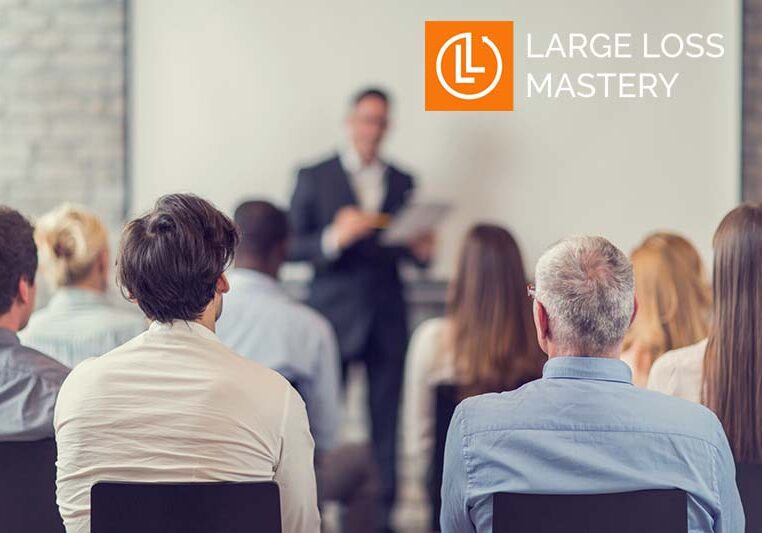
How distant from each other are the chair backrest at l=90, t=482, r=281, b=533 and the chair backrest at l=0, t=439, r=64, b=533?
33cm

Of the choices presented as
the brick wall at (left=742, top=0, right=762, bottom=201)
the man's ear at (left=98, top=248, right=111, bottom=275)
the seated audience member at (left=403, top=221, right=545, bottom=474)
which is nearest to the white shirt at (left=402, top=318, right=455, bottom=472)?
the seated audience member at (left=403, top=221, right=545, bottom=474)

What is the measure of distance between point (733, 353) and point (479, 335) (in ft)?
3.31

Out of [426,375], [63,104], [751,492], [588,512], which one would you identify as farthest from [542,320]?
[63,104]

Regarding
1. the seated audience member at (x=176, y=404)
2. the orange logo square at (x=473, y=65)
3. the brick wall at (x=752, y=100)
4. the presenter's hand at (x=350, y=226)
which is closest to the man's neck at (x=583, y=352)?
the seated audience member at (x=176, y=404)

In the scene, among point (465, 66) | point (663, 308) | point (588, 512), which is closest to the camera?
point (588, 512)

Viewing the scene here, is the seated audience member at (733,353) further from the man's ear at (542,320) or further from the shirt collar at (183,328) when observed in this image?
the shirt collar at (183,328)

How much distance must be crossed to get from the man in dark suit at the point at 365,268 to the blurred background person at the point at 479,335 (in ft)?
3.57

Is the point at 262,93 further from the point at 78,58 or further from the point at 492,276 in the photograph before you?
the point at 492,276

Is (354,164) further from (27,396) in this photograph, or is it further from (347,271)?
(27,396)

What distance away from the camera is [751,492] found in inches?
73.7

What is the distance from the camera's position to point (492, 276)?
3.22m

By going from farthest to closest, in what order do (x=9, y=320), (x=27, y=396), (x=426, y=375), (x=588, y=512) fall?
(x=426, y=375), (x=9, y=320), (x=27, y=396), (x=588, y=512)

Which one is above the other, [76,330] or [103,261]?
[103,261]

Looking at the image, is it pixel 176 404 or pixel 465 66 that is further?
pixel 465 66
